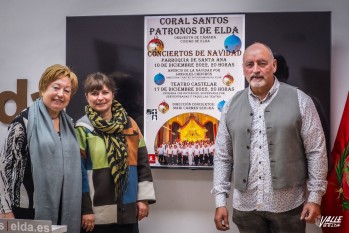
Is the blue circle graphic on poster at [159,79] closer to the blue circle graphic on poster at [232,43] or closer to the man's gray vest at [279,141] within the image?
the blue circle graphic on poster at [232,43]

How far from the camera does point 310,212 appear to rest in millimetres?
1901

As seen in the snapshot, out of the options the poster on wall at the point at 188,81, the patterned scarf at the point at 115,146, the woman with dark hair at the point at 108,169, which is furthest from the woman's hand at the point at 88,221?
the poster on wall at the point at 188,81

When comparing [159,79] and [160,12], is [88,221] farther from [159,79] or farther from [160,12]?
[160,12]

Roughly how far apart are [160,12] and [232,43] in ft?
1.74

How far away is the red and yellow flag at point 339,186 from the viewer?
2264 mm

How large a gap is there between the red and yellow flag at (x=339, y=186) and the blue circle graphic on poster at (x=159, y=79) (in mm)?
1115

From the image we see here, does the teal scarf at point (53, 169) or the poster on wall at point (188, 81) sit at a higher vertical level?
the poster on wall at point (188, 81)

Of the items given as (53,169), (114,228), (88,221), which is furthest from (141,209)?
(53,169)

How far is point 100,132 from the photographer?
2.15 metres

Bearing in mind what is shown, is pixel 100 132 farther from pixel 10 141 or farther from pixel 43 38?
pixel 43 38

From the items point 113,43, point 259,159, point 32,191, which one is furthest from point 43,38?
point 259,159

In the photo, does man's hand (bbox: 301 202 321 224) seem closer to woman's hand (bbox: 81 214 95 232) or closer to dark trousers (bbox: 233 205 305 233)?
dark trousers (bbox: 233 205 305 233)

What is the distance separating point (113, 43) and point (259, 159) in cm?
128

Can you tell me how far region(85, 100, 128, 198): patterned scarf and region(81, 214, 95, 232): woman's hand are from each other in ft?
0.56
